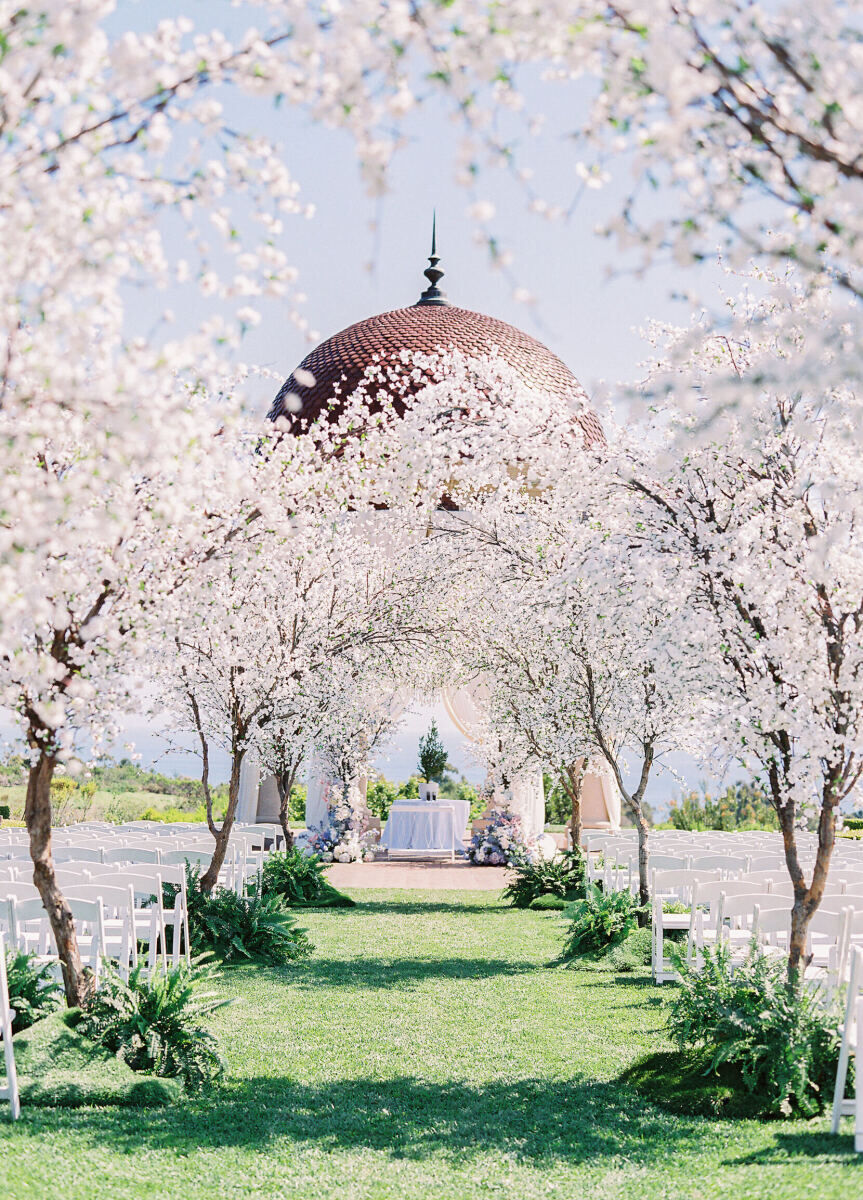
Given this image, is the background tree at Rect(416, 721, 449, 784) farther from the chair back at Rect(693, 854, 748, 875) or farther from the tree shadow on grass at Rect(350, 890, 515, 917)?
the chair back at Rect(693, 854, 748, 875)

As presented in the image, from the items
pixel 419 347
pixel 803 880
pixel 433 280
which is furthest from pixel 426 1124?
pixel 433 280

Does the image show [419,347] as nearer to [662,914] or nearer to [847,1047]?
[662,914]

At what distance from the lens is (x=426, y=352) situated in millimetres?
25188

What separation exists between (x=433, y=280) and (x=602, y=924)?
24947 mm

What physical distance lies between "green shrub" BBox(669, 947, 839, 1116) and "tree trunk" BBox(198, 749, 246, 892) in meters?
4.94

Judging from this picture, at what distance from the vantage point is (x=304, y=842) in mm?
20000

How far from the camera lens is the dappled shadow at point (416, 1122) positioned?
16.6ft

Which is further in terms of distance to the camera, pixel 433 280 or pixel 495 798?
pixel 433 280

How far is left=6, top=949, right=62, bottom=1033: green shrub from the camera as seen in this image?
20.8 feet

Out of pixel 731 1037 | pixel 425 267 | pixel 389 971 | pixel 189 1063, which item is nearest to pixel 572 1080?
pixel 731 1037

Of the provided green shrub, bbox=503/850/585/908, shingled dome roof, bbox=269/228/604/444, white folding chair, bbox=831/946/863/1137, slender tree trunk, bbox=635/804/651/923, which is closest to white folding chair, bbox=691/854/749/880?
slender tree trunk, bbox=635/804/651/923

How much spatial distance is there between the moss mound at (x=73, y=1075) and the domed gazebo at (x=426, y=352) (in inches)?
640

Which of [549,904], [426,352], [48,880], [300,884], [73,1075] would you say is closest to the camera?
Answer: [73,1075]

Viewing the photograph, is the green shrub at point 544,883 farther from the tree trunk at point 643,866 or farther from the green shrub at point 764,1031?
the green shrub at point 764,1031
